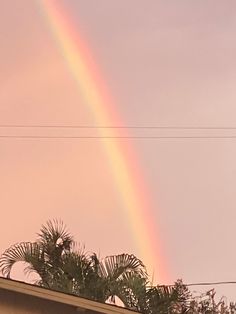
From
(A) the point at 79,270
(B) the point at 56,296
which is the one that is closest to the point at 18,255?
(A) the point at 79,270

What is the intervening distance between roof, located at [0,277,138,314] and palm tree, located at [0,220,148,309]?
311cm

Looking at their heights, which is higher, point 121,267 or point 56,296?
point 121,267

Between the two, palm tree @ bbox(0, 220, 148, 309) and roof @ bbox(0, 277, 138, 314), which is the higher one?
palm tree @ bbox(0, 220, 148, 309)

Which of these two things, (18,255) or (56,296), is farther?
(18,255)

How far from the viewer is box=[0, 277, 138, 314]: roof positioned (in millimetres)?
11664

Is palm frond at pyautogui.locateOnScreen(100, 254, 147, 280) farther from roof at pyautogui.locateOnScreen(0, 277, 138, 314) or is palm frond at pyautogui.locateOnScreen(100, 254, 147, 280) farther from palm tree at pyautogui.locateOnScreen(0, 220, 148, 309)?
roof at pyautogui.locateOnScreen(0, 277, 138, 314)

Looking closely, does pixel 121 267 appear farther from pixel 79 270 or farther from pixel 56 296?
pixel 56 296

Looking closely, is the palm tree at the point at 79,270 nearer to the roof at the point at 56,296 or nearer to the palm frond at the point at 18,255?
the palm frond at the point at 18,255

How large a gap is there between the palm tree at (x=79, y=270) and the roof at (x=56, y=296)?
3.11 meters

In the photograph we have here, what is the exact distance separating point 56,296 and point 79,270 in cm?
407

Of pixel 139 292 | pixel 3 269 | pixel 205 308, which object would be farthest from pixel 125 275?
pixel 205 308

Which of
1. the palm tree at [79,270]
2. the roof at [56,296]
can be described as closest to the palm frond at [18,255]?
the palm tree at [79,270]

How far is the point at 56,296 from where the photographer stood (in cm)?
1214

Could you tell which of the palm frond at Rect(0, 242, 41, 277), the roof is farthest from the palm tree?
the roof
